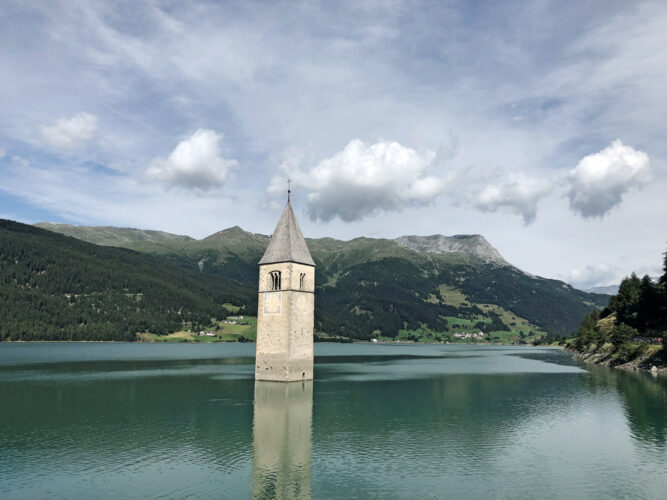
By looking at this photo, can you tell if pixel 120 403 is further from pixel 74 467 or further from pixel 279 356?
pixel 74 467

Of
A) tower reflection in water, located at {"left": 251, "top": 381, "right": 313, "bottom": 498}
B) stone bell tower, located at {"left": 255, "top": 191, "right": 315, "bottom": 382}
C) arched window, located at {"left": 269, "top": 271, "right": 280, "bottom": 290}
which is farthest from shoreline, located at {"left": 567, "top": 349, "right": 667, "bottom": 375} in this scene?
arched window, located at {"left": 269, "top": 271, "right": 280, "bottom": 290}

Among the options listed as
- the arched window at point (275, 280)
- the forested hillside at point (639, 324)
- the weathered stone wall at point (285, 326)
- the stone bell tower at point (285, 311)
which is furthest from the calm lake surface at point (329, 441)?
the forested hillside at point (639, 324)

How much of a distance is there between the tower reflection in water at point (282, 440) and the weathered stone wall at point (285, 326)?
256 centimetres

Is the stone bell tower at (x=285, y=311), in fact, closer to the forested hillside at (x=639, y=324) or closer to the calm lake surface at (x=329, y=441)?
the calm lake surface at (x=329, y=441)

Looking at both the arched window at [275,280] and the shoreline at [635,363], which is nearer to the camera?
the arched window at [275,280]

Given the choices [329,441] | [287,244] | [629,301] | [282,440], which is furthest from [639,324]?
[282,440]

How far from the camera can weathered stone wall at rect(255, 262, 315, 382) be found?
6575 cm

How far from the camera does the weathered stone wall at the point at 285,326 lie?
216 ft

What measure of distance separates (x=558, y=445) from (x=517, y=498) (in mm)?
A: 14505

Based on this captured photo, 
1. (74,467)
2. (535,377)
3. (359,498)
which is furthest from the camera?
(535,377)

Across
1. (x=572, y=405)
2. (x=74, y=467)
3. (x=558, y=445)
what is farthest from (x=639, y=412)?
(x=74, y=467)

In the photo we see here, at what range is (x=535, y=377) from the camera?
91688mm

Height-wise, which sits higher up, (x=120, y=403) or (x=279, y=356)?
(x=279, y=356)

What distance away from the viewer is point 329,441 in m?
39.2
